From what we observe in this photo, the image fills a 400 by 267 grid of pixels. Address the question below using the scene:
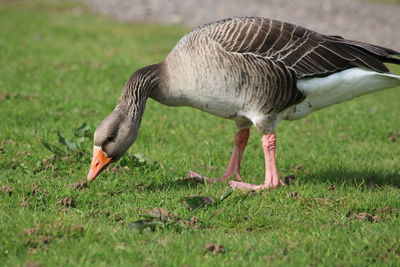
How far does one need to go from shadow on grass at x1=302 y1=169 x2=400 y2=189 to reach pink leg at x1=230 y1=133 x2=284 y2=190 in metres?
0.46

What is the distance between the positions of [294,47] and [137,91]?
1.93m

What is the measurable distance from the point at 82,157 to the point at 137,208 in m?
1.95

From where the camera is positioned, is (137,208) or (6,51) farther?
(6,51)

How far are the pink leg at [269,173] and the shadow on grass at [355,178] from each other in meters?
0.46

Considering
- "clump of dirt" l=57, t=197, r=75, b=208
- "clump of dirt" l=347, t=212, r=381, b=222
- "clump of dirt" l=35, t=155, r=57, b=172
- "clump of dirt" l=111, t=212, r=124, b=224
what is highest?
"clump of dirt" l=347, t=212, r=381, b=222

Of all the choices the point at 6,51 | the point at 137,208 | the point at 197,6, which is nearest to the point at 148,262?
the point at 137,208

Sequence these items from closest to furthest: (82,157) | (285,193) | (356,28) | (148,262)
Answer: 1. (148,262)
2. (285,193)
3. (82,157)
4. (356,28)

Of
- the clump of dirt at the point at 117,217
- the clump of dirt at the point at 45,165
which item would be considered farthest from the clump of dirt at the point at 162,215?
the clump of dirt at the point at 45,165

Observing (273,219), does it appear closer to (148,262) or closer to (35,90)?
(148,262)

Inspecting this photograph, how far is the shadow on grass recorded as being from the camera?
7.00 meters

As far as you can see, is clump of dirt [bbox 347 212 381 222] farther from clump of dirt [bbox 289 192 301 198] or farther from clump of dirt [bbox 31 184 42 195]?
clump of dirt [bbox 31 184 42 195]

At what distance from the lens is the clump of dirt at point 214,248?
4.62 meters

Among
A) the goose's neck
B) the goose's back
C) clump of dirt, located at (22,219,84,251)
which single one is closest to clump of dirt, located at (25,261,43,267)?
clump of dirt, located at (22,219,84,251)

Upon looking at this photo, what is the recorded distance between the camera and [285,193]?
21.1 ft
